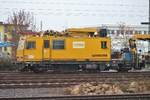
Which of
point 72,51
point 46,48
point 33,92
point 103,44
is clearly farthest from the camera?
point 103,44

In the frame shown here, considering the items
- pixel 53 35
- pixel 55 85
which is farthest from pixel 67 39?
pixel 55 85

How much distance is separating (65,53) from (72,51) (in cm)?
59

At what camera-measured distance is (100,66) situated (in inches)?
1307

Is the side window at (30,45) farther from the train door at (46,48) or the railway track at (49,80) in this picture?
the railway track at (49,80)

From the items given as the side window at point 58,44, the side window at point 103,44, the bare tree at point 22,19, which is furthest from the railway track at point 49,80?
the bare tree at point 22,19

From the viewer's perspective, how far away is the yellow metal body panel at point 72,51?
105ft

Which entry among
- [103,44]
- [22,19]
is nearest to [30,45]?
[103,44]

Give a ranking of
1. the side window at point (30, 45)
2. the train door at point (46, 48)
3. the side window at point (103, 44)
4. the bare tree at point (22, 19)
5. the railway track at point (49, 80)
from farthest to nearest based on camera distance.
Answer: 1. the bare tree at point (22, 19)
2. the side window at point (103, 44)
3. the side window at point (30, 45)
4. the train door at point (46, 48)
5. the railway track at point (49, 80)

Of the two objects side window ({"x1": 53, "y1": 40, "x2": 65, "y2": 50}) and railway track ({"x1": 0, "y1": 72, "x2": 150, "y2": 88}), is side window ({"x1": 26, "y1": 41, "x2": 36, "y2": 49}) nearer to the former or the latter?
side window ({"x1": 53, "y1": 40, "x2": 65, "y2": 50})

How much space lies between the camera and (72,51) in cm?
3256

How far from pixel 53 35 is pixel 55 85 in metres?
11.7

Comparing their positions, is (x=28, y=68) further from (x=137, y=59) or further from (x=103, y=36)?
(x=137, y=59)

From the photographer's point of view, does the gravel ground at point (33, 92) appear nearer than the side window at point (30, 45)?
Yes

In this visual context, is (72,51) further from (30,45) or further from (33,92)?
(33,92)
